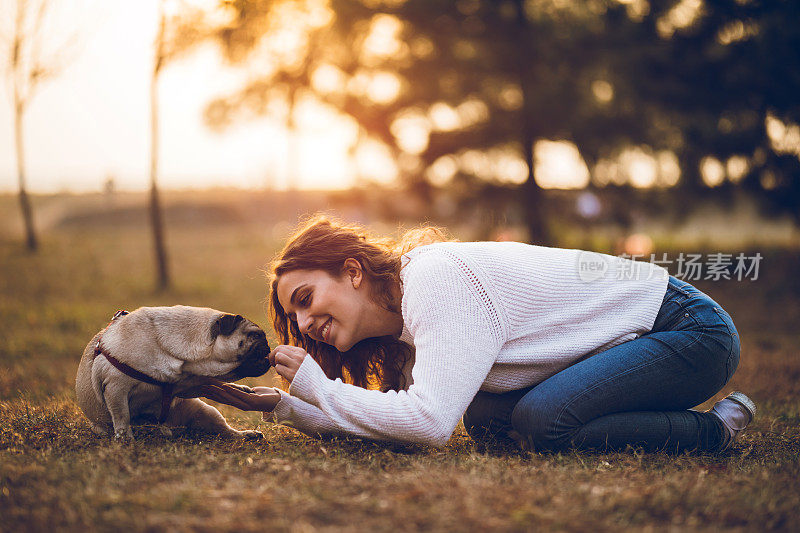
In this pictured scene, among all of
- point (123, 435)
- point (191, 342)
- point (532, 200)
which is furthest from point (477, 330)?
point (532, 200)

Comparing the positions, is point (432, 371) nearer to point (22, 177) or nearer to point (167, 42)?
point (167, 42)

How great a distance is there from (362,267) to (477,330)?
64cm

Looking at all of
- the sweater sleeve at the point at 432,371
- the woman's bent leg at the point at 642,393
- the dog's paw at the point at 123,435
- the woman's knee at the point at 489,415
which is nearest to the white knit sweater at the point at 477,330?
the sweater sleeve at the point at 432,371

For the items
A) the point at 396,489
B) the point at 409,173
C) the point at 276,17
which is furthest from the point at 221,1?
the point at 396,489

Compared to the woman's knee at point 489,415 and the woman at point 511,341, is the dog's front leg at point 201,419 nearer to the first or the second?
the woman at point 511,341

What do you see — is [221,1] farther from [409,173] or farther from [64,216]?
[64,216]

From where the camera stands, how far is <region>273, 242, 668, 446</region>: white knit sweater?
2.66 m

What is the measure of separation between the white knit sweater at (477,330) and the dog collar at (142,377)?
49cm

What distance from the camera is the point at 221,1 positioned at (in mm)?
7434

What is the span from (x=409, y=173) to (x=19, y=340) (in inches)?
277

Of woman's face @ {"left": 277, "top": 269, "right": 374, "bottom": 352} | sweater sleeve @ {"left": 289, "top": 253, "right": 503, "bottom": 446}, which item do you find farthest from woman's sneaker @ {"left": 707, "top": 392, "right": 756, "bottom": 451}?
woman's face @ {"left": 277, "top": 269, "right": 374, "bottom": 352}

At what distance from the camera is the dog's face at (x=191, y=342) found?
2.96 m

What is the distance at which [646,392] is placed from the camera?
3.03m

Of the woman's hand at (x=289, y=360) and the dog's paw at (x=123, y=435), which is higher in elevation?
the woman's hand at (x=289, y=360)
